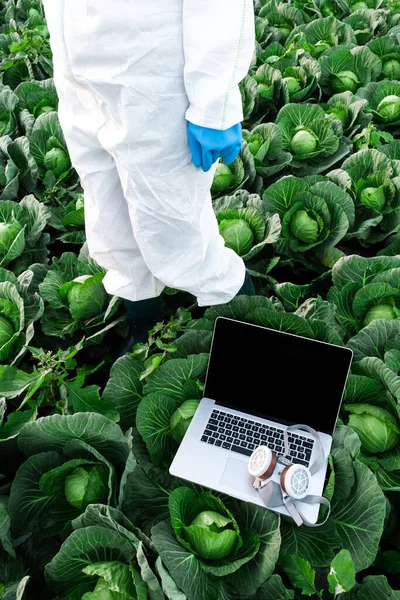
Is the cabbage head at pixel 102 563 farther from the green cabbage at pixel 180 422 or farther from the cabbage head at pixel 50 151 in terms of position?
the cabbage head at pixel 50 151

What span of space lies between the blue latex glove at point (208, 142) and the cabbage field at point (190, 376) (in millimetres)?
584

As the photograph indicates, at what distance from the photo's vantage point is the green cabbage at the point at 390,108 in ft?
9.67

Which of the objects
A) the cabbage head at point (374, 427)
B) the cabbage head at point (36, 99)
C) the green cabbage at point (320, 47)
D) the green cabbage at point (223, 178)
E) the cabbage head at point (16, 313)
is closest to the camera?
the cabbage head at point (374, 427)

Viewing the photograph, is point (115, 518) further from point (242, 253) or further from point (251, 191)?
point (251, 191)

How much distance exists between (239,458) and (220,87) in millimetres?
1028

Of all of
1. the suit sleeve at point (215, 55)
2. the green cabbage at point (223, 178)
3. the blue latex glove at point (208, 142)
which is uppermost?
the suit sleeve at point (215, 55)

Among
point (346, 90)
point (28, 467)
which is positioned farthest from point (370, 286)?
point (346, 90)

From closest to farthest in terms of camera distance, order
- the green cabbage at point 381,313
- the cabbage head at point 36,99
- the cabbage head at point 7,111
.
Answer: the green cabbage at point 381,313
the cabbage head at point 7,111
the cabbage head at point 36,99

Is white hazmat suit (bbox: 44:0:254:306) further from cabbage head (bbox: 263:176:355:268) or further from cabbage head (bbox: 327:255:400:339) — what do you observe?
cabbage head (bbox: 263:176:355:268)

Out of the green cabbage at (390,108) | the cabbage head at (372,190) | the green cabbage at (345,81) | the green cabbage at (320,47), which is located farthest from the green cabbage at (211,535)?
the green cabbage at (320,47)

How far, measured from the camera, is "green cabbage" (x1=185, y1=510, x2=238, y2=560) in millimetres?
1348

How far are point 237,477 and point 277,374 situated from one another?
1.07 ft

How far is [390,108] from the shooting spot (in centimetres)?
296

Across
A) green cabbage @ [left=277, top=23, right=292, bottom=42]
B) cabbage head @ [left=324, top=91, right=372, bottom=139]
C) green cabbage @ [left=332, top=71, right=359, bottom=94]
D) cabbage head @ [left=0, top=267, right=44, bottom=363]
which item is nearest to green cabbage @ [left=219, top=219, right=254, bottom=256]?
cabbage head @ [left=0, top=267, right=44, bottom=363]
